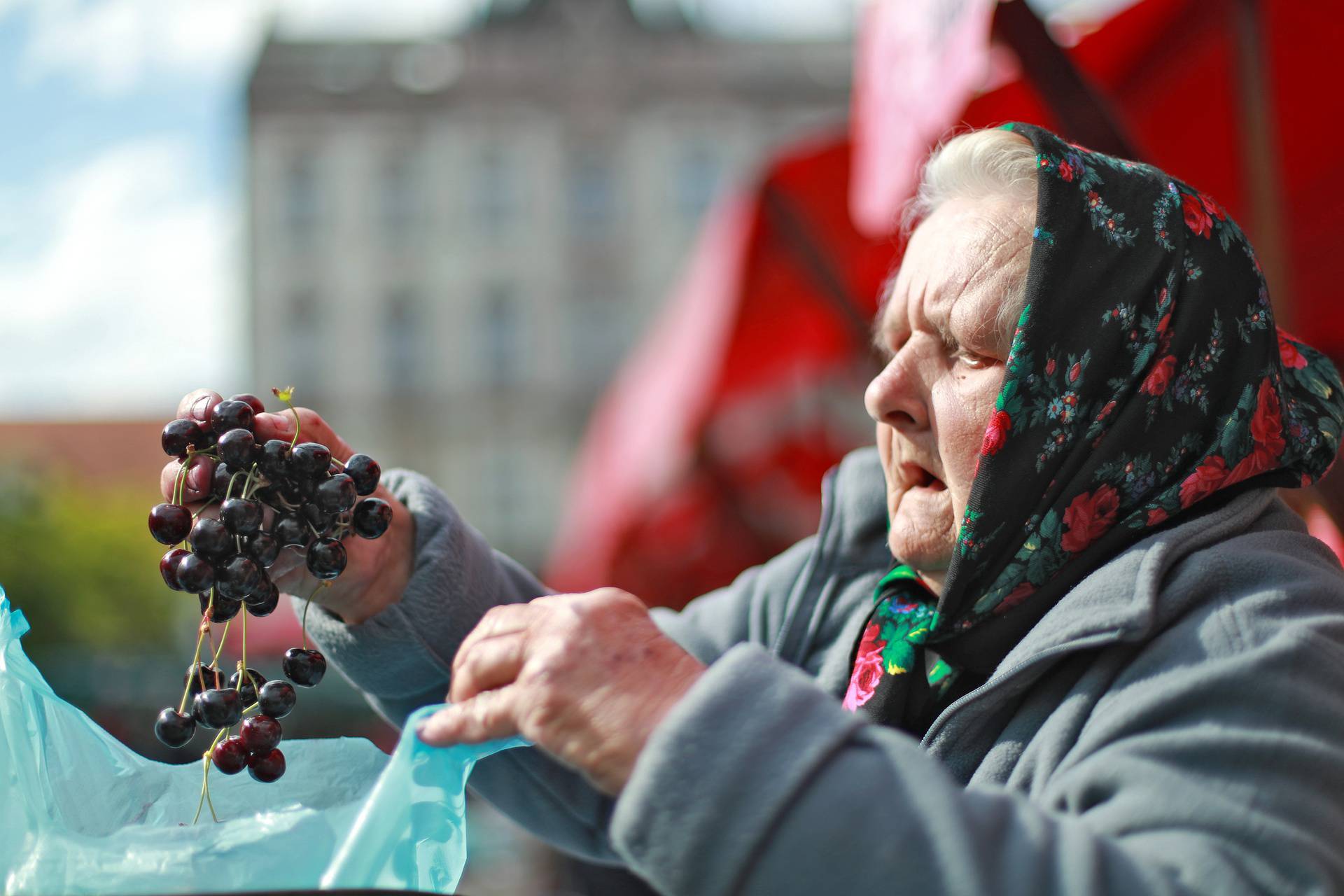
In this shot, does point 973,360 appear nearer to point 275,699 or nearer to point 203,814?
point 275,699

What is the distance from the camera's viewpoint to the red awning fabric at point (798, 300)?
2.35m

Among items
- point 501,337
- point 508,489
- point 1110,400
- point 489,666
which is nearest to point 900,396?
point 1110,400

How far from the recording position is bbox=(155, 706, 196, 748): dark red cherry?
106cm

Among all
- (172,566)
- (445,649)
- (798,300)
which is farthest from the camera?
(798,300)

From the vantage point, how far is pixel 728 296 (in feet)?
11.4

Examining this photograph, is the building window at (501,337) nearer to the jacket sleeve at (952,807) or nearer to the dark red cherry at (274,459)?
the dark red cherry at (274,459)

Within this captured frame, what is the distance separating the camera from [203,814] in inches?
42.3

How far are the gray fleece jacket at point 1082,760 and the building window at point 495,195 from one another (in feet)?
82.5

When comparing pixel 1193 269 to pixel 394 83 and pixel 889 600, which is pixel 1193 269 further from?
pixel 394 83

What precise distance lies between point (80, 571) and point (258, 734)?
75.4 feet

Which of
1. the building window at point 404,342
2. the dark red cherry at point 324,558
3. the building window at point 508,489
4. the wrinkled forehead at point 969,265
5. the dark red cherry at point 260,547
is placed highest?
the wrinkled forehead at point 969,265

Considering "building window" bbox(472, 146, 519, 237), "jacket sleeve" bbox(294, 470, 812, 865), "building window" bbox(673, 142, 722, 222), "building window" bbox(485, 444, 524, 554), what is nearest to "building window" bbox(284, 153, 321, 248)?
"building window" bbox(472, 146, 519, 237)

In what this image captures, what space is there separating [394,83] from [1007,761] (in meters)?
26.3

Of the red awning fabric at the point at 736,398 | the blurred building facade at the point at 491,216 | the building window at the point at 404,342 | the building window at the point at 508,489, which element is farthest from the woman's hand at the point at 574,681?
the building window at the point at 404,342
